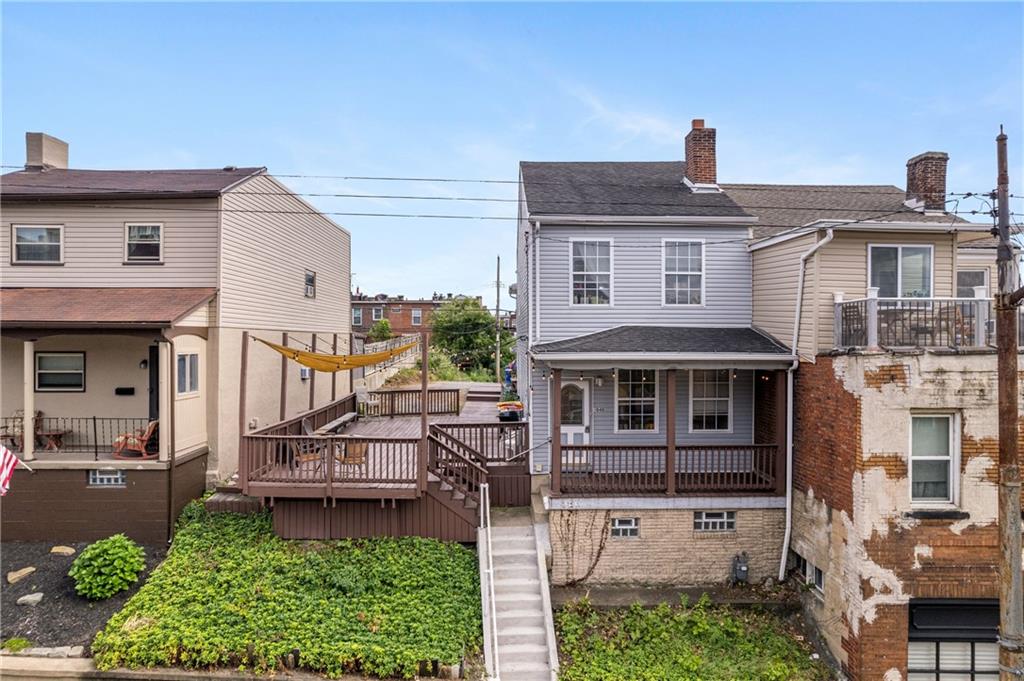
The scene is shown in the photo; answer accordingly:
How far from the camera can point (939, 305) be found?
9078 mm

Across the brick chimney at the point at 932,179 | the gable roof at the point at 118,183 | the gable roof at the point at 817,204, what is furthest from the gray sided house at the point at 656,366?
the gable roof at the point at 118,183

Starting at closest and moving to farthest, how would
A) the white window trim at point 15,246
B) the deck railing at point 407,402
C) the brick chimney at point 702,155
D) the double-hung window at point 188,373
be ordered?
the double-hung window at point 188,373 → the white window trim at point 15,246 → the brick chimney at point 702,155 → the deck railing at point 407,402

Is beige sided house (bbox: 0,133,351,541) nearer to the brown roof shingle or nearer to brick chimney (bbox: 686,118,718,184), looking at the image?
the brown roof shingle

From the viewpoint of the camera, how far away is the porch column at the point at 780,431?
10562 millimetres

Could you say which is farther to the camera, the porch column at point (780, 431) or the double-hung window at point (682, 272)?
the double-hung window at point (682, 272)

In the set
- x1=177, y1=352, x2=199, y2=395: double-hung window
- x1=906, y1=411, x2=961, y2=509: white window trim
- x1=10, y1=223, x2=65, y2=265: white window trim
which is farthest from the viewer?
x1=10, y1=223, x2=65, y2=265: white window trim

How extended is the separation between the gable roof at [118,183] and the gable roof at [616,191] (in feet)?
24.8

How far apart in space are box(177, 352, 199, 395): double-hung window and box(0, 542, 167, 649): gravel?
11.1ft

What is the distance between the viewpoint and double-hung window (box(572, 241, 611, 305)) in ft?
40.2

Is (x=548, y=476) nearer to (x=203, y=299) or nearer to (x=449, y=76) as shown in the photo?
(x=203, y=299)

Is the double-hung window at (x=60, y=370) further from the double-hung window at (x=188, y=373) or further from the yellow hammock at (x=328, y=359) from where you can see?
the yellow hammock at (x=328, y=359)

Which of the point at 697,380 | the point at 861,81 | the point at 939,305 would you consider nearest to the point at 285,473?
the point at 697,380

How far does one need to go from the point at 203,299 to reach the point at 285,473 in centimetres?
459

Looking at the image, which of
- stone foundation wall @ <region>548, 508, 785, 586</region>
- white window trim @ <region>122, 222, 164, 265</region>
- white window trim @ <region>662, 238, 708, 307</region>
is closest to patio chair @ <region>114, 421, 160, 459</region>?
white window trim @ <region>122, 222, 164, 265</region>
